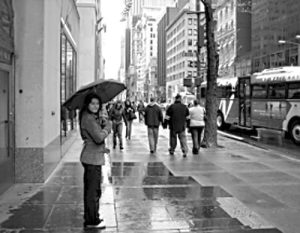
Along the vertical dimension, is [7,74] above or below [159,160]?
above

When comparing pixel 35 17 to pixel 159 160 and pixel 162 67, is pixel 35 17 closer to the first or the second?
pixel 159 160

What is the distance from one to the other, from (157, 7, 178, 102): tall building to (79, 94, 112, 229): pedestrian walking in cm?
13473

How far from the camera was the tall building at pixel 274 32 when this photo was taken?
5547cm

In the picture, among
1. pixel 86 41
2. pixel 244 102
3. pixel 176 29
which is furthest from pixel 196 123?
pixel 176 29

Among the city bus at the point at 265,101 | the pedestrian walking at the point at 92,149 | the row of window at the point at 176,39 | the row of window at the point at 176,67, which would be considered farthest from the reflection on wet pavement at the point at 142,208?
the row of window at the point at 176,39

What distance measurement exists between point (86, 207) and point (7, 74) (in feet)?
11.0

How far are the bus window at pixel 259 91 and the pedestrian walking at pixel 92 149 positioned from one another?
1603cm

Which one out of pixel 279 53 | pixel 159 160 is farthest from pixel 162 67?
pixel 159 160

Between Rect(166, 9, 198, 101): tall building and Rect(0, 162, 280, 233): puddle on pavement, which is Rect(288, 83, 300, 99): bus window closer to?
Rect(0, 162, 280, 233): puddle on pavement

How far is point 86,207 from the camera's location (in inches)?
207

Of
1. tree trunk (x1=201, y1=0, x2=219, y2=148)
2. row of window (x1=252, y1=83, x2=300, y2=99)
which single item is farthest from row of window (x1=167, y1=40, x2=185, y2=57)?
tree trunk (x1=201, y1=0, x2=219, y2=148)

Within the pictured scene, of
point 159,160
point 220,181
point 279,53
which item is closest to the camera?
point 220,181

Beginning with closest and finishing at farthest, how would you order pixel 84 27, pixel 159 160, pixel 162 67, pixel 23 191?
1. pixel 23 191
2. pixel 159 160
3. pixel 84 27
4. pixel 162 67

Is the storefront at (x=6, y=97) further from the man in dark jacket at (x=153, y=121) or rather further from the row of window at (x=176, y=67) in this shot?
the row of window at (x=176, y=67)
